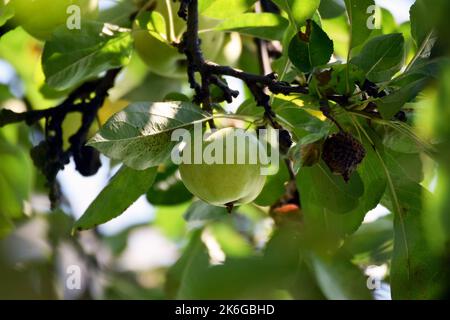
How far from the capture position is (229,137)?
1095 mm

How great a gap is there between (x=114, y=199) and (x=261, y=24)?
0.40 meters

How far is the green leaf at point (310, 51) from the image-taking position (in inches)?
43.6

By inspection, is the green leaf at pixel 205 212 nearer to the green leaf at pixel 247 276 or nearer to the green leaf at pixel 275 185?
the green leaf at pixel 247 276

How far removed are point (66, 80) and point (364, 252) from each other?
2.45ft

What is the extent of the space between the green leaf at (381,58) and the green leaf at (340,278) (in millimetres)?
555

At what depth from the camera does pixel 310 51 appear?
1109mm

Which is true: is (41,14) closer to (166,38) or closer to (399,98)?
(166,38)

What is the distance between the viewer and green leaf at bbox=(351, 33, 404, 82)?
1135 mm

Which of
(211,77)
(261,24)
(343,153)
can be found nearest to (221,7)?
(261,24)

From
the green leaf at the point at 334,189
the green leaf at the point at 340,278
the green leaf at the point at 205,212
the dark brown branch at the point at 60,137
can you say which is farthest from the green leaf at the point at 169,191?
the green leaf at the point at 334,189

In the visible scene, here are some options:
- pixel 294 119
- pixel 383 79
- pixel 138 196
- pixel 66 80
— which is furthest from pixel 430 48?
pixel 66 80

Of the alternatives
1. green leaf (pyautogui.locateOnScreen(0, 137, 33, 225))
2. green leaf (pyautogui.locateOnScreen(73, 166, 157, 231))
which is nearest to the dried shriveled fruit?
Result: green leaf (pyautogui.locateOnScreen(73, 166, 157, 231))

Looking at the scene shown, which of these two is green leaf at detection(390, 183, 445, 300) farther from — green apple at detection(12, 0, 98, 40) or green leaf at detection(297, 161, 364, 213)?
green apple at detection(12, 0, 98, 40)

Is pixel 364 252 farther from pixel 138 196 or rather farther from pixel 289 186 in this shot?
pixel 138 196
